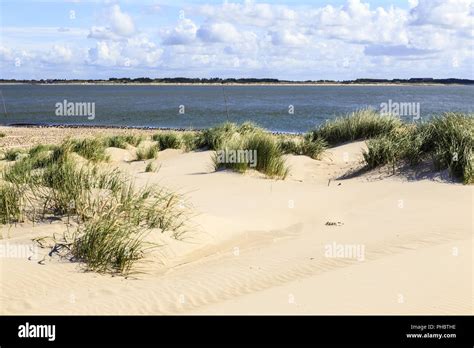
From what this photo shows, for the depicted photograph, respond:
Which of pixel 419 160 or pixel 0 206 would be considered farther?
pixel 419 160

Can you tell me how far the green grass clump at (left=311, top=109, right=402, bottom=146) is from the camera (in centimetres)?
1644

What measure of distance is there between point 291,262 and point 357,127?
10581 mm

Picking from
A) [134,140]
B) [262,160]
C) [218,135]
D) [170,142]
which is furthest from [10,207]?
[134,140]

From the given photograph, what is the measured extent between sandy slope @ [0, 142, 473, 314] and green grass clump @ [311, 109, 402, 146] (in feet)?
16.3

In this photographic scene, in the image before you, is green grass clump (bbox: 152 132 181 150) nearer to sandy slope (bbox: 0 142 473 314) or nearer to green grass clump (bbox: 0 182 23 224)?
sandy slope (bbox: 0 142 473 314)

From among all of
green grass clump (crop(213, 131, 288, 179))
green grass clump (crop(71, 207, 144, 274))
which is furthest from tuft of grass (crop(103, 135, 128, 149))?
green grass clump (crop(71, 207, 144, 274))

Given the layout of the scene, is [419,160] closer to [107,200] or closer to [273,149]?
[273,149]

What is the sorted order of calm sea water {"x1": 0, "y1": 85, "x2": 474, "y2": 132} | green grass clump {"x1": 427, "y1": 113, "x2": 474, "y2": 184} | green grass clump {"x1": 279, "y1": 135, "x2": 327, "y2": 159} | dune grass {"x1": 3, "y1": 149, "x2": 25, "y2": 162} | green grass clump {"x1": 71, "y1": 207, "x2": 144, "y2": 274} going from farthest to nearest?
calm sea water {"x1": 0, "y1": 85, "x2": 474, "y2": 132} → dune grass {"x1": 3, "y1": 149, "x2": 25, "y2": 162} → green grass clump {"x1": 279, "y1": 135, "x2": 327, "y2": 159} → green grass clump {"x1": 427, "y1": 113, "x2": 474, "y2": 184} → green grass clump {"x1": 71, "y1": 207, "x2": 144, "y2": 274}

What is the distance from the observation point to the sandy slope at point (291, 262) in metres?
5.65

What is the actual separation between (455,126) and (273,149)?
3742mm

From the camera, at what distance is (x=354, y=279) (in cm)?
632

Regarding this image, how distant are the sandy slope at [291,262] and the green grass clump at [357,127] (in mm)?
4982
